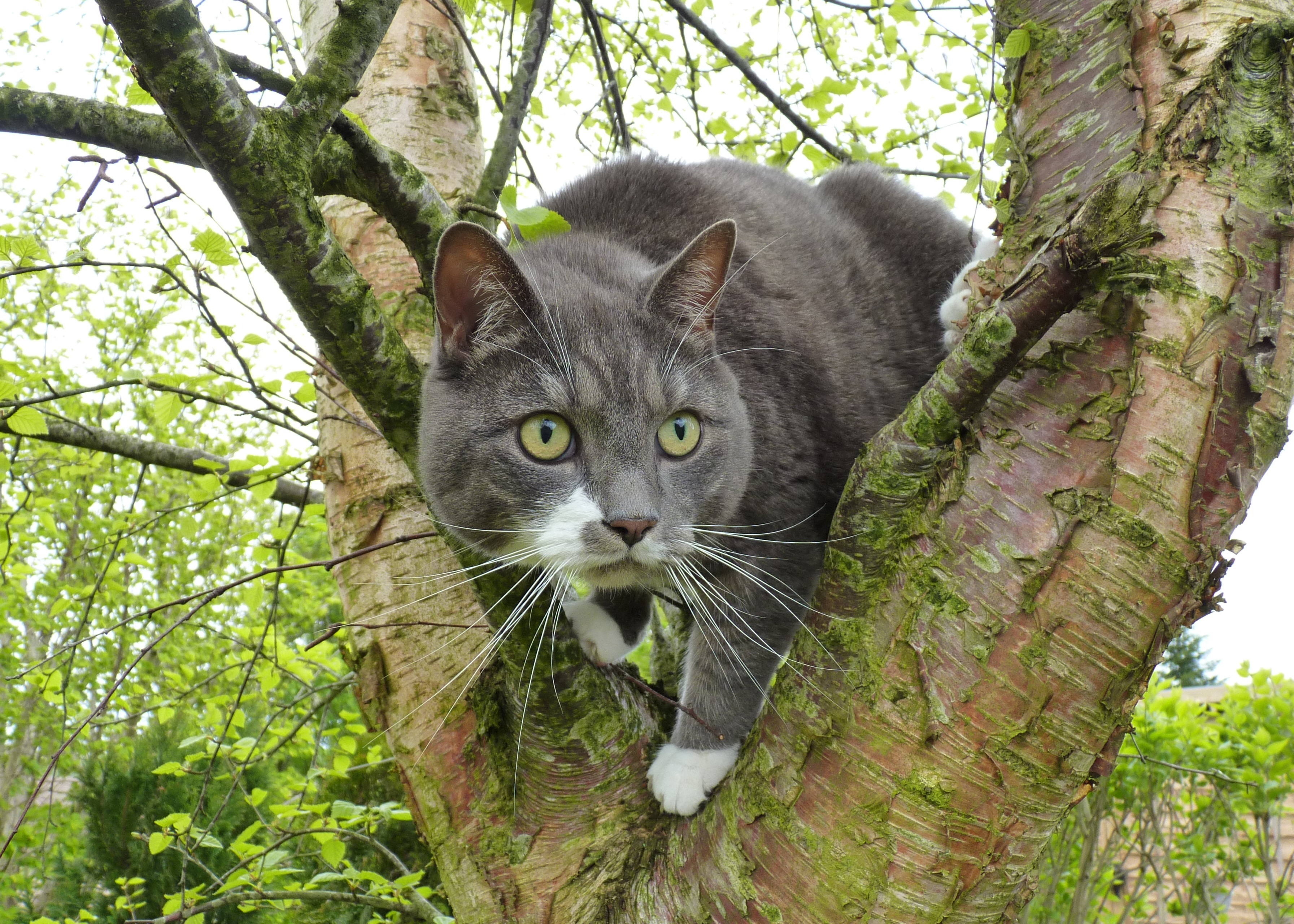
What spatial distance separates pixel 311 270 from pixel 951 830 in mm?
1382

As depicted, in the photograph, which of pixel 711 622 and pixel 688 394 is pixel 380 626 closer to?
pixel 711 622

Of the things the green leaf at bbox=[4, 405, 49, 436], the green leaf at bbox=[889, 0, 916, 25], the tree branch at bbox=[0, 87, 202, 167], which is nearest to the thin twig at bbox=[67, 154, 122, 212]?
Result: the tree branch at bbox=[0, 87, 202, 167]

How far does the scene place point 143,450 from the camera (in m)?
3.36

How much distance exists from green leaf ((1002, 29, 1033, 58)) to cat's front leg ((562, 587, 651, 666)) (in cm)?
168

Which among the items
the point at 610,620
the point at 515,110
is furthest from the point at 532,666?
the point at 515,110

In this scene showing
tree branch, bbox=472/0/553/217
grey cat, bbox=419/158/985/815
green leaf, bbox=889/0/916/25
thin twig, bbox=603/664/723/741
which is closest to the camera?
grey cat, bbox=419/158/985/815

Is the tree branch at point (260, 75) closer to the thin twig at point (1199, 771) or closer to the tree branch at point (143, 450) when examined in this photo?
the tree branch at point (143, 450)

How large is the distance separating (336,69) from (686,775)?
1.62 m

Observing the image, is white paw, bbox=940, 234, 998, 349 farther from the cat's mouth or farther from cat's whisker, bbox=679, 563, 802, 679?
the cat's mouth

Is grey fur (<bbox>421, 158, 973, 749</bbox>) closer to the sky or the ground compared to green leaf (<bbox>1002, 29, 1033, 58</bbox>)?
closer to the ground

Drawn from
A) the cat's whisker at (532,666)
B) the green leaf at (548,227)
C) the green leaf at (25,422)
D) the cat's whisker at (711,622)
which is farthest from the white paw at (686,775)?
the green leaf at (25,422)

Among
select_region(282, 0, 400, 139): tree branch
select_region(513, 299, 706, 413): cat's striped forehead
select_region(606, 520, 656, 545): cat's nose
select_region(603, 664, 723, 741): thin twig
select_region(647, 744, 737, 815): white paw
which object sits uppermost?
select_region(282, 0, 400, 139): tree branch

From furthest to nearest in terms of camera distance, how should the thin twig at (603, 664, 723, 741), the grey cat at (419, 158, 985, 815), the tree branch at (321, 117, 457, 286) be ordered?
the thin twig at (603, 664, 723, 741)
the grey cat at (419, 158, 985, 815)
the tree branch at (321, 117, 457, 286)

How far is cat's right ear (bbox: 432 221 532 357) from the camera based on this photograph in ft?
6.17
